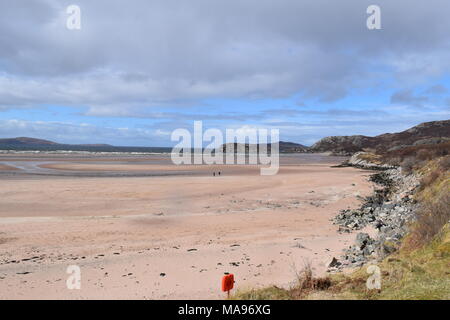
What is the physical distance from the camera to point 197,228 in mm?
14625

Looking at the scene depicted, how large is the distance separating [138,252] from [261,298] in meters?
6.13

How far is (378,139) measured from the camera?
144500mm

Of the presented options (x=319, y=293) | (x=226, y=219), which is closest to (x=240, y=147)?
(x=226, y=219)

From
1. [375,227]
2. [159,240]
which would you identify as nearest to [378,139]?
[375,227]

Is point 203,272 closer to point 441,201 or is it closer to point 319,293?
point 319,293

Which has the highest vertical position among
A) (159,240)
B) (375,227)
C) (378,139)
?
A: (378,139)

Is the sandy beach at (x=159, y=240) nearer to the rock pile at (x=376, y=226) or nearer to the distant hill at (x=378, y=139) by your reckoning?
the rock pile at (x=376, y=226)

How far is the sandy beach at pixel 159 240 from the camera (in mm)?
8477

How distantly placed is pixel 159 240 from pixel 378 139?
148823 millimetres

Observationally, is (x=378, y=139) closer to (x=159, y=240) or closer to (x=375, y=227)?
(x=375, y=227)

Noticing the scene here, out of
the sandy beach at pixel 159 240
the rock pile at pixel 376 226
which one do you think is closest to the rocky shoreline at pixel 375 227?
the rock pile at pixel 376 226

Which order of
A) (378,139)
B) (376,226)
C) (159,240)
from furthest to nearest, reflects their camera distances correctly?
(378,139), (376,226), (159,240)

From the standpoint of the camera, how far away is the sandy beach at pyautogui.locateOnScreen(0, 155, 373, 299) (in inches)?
334
